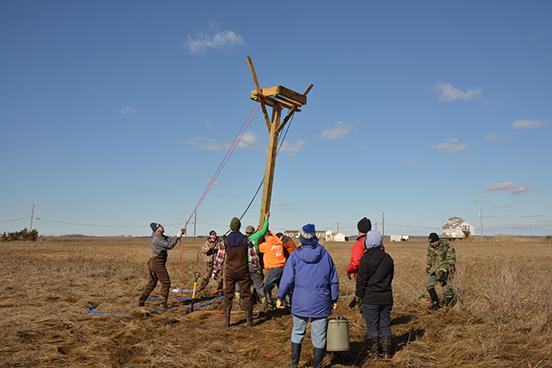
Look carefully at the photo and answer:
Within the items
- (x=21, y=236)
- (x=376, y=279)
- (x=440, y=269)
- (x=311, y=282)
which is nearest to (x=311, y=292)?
(x=311, y=282)

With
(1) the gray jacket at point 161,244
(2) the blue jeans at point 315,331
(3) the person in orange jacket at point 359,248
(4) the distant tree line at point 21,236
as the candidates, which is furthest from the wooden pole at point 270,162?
(4) the distant tree line at point 21,236

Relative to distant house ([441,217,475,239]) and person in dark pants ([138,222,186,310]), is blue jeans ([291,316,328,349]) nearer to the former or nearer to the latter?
person in dark pants ([138,222,186,310])

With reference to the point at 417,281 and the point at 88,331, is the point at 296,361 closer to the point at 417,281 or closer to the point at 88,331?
the point at 88,331

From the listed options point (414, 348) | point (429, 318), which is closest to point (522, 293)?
point (429, 318)

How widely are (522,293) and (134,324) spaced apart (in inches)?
322

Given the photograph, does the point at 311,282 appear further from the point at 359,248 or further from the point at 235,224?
the point at 235,224

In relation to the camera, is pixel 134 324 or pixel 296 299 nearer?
pixel 296 299

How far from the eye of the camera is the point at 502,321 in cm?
878

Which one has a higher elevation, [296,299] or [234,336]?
[296,299]

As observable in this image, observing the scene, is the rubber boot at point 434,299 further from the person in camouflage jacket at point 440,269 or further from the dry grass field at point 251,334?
the dry grass field at point 251,334

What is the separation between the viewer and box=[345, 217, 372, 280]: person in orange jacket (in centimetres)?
786

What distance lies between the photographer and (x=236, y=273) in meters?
8.91

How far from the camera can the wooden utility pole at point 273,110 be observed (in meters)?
10.7

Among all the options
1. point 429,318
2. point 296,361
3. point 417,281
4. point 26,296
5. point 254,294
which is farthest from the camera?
point 417,281
